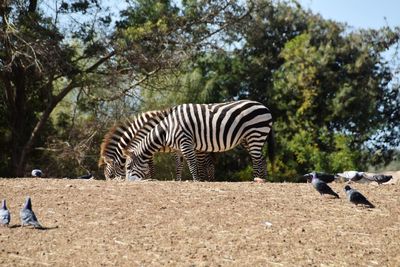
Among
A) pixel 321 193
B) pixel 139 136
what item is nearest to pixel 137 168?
pixel 139 136

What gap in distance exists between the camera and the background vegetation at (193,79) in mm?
22266

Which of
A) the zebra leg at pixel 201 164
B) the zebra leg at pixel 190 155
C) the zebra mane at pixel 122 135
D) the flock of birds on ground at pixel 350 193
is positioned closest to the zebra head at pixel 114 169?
the zebra mane at pixel 122 135

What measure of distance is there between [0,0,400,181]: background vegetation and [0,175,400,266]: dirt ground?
33.6 ft

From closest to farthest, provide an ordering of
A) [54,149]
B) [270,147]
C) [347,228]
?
[347,228] < [270,147] < [54,149]

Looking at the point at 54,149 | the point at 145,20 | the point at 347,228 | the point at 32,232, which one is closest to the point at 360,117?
the point at 145,20

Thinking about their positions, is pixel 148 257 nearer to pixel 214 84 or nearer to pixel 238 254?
pixel 238 254

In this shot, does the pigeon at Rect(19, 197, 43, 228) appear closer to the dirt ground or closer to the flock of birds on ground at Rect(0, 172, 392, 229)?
the flock of birds on ground at Rect(0, 172, 392, 229)

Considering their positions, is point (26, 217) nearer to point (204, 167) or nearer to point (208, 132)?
point (208, 132)

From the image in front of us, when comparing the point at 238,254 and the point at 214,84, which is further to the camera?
the point at 214,84

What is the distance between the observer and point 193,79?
1100 inches

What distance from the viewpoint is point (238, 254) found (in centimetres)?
812

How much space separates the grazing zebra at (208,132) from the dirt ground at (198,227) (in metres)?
3.40

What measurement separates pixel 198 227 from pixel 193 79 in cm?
1918

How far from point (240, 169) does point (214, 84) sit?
3392mm
